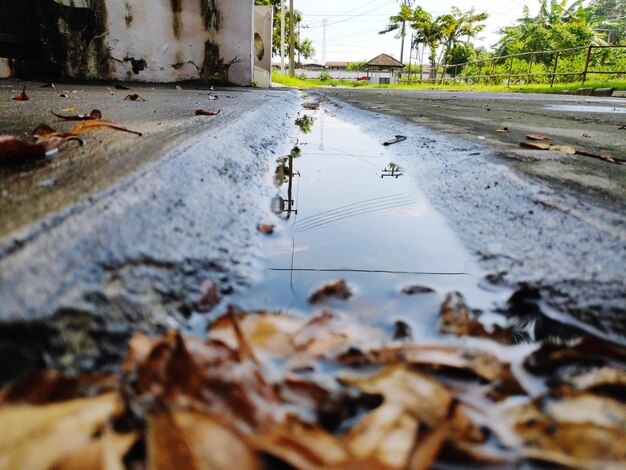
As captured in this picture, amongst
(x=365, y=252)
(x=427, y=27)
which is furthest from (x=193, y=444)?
(x=427, y=27)

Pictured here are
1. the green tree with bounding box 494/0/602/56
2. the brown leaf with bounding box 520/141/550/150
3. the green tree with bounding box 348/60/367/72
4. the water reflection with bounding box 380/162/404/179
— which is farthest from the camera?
the green tree with bounding box 348/60/367/72

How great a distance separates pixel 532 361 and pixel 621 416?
0.12 m

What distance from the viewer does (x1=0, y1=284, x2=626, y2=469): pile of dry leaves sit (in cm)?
39

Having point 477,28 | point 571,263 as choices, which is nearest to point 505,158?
point 571,263

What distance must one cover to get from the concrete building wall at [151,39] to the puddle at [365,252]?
19.4 feet

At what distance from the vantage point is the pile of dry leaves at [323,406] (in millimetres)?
386

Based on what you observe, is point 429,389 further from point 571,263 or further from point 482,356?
point 571,263

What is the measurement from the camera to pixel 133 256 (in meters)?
0.64

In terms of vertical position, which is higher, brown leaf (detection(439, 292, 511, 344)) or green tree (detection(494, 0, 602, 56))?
green tree (detection(494, 0, 602, 56))

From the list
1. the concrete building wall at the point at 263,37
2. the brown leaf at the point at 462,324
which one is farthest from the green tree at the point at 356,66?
the brown leaf at the point at 462,324

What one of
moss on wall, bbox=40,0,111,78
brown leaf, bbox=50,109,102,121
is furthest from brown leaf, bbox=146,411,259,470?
moss on wall, bbox=40,0,111,78

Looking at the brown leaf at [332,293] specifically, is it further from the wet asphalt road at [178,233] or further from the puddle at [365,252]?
the wet asphalt road at [178,233]

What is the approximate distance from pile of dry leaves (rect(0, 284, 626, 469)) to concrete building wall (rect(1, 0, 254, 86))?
6.92m

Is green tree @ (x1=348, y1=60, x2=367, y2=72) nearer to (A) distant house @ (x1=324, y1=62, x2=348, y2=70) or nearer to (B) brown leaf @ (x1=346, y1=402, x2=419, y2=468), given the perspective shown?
(A) distant house @ (x1=324, y1=62, x2=348, y2=70)
